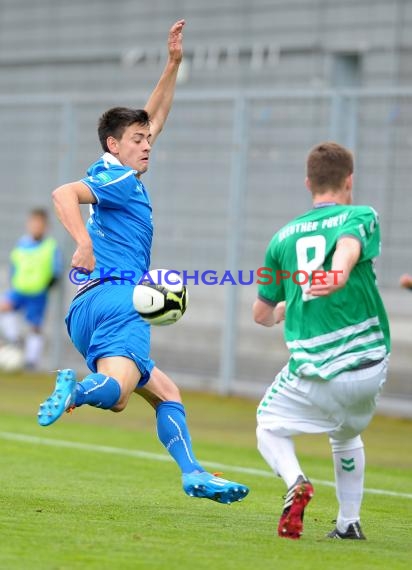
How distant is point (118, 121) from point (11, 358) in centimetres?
1092

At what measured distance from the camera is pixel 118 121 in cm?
775

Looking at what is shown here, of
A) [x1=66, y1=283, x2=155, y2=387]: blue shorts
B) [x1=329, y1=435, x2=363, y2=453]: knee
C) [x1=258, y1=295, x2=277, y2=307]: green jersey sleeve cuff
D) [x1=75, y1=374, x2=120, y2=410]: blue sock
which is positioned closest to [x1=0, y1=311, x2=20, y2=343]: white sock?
[x1=66, y1=283, x2=155, y2=387]: blue shorts

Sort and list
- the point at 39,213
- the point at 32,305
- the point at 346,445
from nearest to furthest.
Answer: the point at 346,445, the point at 39,213, the point at 32,305

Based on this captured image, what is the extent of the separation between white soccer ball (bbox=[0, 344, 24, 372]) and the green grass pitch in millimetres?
4411

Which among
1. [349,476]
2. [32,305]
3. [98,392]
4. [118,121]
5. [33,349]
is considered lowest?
[33,349]

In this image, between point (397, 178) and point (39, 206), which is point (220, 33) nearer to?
point (39, 206)

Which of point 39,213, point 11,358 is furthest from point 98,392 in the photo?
point 11,358

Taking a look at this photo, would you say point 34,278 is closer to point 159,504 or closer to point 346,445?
point 159,504

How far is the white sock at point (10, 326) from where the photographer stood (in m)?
18.8

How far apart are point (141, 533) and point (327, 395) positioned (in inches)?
43.1

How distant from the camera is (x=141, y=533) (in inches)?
261

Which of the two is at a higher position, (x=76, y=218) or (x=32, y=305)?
(x=76, y=218)

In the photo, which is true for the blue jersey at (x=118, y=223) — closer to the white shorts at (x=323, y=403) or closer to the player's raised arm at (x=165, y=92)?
the player's raised arm at (x=165, y=92)

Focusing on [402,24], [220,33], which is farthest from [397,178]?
[220,33]
